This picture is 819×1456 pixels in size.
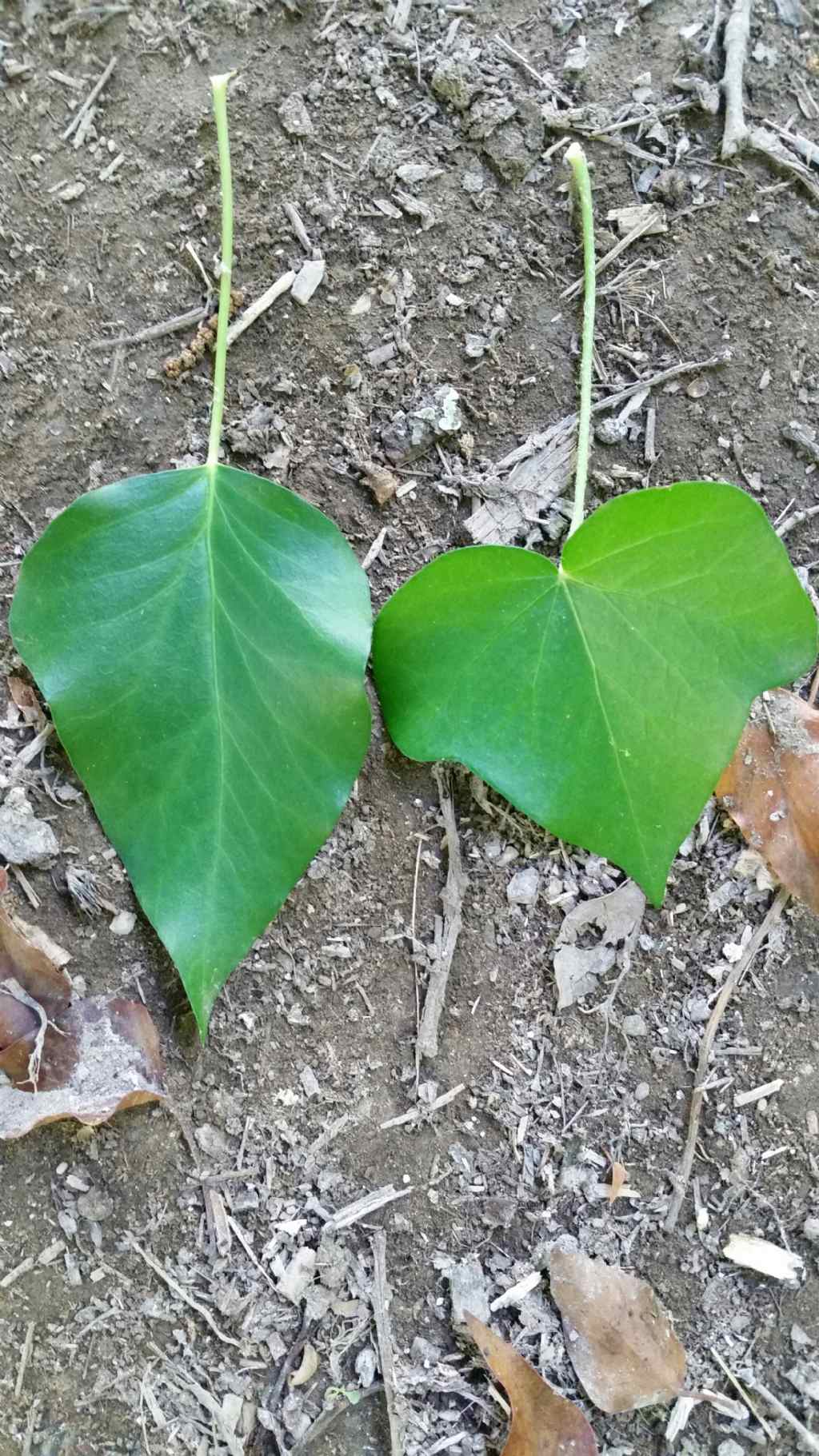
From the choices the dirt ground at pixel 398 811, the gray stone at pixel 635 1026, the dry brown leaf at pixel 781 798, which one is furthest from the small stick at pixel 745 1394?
the dry brown leaf at pixel 781 798

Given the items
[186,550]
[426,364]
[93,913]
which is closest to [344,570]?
[186,550]

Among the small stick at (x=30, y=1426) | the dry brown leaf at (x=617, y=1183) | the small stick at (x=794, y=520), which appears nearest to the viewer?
the small stick at (x=30, y=1426)

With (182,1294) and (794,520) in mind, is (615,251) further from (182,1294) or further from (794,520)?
(182,1294)

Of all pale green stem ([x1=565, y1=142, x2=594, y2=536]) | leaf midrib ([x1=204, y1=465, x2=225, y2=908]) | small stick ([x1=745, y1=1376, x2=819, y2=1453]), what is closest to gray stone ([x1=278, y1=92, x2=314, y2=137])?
pale green stem ([x1=565, y1=142, x2=594, y2=536])

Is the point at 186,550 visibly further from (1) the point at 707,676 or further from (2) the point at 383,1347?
(2) the point at 383,1347

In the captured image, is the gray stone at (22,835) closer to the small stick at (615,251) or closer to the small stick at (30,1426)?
the small stick at (30,1426)
